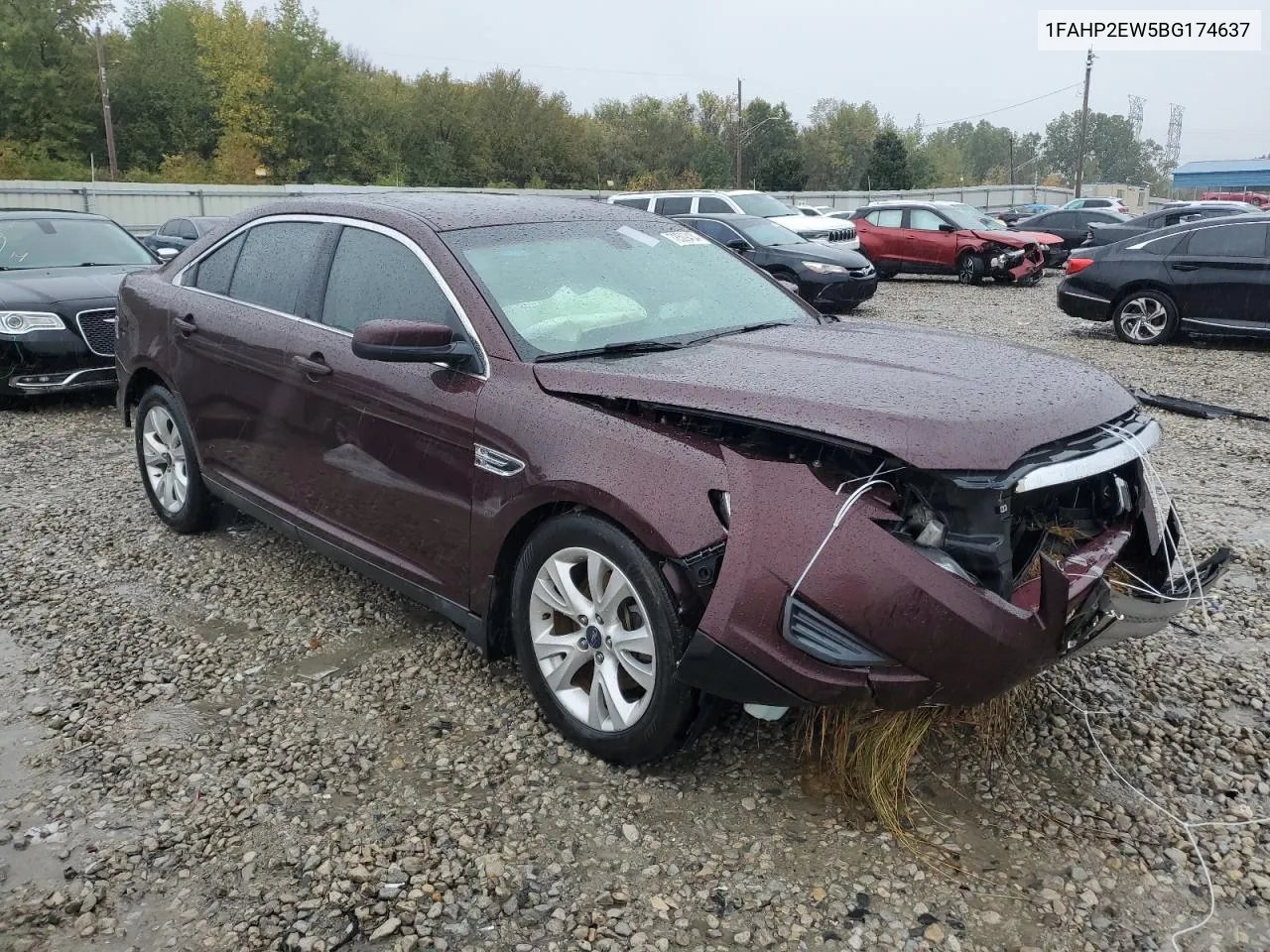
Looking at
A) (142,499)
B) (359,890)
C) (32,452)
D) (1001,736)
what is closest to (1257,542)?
(1001,736)

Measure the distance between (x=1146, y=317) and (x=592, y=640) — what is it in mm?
10522

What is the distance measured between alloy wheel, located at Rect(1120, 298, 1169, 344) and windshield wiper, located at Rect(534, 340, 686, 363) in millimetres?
9741

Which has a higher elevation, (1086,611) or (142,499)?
(1086,611)

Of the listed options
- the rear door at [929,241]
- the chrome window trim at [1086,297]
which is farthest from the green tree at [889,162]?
the chrome window trim at [1086,297]

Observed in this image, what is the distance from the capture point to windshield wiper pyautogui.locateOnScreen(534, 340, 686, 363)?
324 centimetres

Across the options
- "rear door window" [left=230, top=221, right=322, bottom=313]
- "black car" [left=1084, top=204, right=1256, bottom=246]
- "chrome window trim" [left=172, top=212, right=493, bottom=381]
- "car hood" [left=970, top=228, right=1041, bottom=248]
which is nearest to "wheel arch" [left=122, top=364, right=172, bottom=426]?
"chrome window trim" [left=172, top=212, right=493, bottom=381]

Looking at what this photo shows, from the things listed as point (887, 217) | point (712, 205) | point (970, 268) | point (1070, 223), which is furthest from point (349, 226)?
point (1070, 223)

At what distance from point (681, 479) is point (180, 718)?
202cm

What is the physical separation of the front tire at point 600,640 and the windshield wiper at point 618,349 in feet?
1.88

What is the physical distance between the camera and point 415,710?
3461 millimetres

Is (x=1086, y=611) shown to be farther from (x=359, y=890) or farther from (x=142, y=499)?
(x=142, y=499)

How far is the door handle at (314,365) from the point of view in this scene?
150 inches

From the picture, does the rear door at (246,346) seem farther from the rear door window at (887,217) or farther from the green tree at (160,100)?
the green tree at (160,100)

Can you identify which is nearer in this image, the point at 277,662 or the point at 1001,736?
the point at 1001,736
